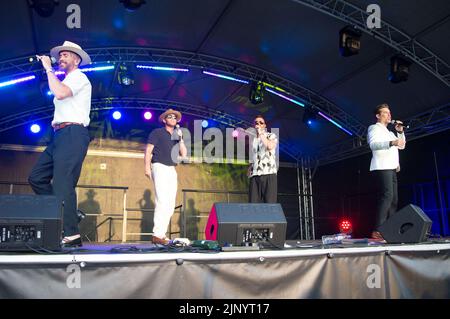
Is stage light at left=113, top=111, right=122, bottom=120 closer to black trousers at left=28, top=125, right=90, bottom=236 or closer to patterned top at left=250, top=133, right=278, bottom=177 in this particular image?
patterned top at left=250, top=133, right=278, bottom=177

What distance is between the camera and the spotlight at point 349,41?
6.01 meters

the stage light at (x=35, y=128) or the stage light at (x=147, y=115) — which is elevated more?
the stage light at (x=147, y=115)

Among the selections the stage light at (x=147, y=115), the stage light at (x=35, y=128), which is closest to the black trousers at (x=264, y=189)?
the stage light at (x=147, y=115)

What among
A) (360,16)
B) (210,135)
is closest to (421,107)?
(360,16)

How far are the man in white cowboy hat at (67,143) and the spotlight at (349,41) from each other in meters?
4.58

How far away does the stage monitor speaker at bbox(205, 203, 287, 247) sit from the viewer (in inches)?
92.4

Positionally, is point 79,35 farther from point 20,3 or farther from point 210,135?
point 210,135

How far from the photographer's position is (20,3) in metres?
5.70

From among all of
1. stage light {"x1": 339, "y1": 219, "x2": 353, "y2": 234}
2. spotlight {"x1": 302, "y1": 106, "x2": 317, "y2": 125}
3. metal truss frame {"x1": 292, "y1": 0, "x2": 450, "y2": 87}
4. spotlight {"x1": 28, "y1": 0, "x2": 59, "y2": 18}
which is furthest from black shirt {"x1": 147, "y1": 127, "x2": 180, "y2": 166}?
stage light {"x1": 339, "y1": 219, "x2": 353, "y2": 234}

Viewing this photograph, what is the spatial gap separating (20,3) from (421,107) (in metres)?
7.57

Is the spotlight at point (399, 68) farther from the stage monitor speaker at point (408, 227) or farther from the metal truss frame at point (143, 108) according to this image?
the metal truss frame at point (143, 108)

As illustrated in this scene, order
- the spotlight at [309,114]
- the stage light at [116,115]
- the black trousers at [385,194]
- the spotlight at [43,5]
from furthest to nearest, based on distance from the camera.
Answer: the stage light at [116,115] → the spotlight at [309,114] → the spotlight at [43,5] → the black trousers at [385,194]

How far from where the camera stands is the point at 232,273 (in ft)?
6.39

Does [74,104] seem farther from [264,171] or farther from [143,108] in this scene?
[143,108]
